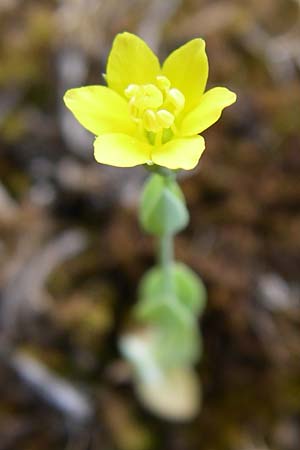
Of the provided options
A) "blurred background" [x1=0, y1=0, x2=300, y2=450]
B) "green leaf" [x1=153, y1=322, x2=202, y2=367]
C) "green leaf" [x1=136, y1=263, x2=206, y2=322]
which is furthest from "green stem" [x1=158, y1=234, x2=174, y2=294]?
"blurred background" [x1=0, y1=0, x2=300, y2=450]

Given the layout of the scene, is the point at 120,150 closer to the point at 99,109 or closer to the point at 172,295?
the point at 99,109

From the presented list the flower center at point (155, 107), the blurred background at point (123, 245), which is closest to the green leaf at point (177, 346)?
the blurred background at point (123, 245)

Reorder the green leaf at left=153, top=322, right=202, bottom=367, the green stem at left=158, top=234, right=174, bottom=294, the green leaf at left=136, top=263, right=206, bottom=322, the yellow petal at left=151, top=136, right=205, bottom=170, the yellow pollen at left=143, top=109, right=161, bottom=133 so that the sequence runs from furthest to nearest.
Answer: the green leaf at left=153, top=322, right=202, bottom=367
the green leaf at left=136, top=263, right=206, bottom=322
the green stem at left=158, top=234, right=174, bottom=294
the yellow pollen at left=143, top=109, right=161, bottom=133
the yellow petal at left=151, top=136, right=205, bottom=170

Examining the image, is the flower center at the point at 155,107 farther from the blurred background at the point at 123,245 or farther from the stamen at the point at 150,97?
the blurred background at the point at 123,245

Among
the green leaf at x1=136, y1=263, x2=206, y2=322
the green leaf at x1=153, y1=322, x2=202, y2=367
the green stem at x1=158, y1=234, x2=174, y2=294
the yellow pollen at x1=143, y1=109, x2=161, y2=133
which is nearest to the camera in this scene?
the yellow pollen at x1=143, y1=109, x2=161, y2=133

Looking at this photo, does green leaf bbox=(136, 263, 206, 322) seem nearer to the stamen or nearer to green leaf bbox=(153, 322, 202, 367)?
green leaf bbox=(153, 322, 202, 367)

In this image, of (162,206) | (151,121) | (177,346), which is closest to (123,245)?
(177,346)

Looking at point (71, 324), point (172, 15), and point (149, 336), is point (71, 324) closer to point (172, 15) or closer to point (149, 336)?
point (149, 336)

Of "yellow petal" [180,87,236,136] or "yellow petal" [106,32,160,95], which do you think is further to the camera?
"yellow petal" [106,32,160,95]
